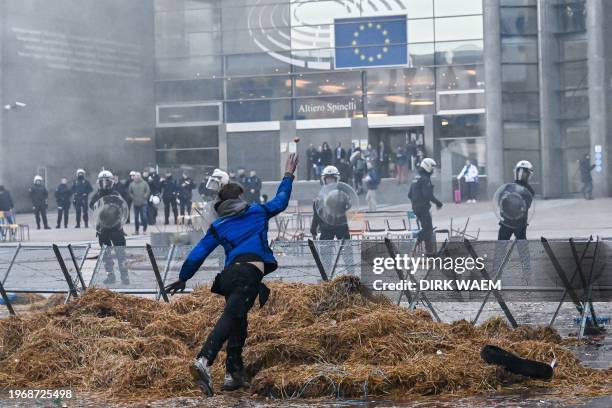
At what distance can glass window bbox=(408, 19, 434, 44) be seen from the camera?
36031 mm

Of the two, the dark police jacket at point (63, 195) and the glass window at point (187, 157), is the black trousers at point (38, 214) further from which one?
the glass window at point (187, 157)

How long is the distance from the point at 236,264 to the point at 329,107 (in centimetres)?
3046

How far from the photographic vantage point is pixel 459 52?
35594 millimetres

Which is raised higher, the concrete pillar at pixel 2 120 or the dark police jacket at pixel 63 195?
the concrete pillar at pixel 2 120

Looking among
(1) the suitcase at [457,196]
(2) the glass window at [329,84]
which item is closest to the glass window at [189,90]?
(2) the glass window at [329,84]

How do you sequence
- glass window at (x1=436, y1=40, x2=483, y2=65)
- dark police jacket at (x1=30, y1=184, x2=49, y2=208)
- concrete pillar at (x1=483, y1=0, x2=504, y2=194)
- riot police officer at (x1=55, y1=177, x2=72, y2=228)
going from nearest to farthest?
dark police jacket at (x1=30, y1=184, x2=49, y2=208) → riot police officer at (x1=55, y1=177, x2=72, y2=228) → concrete pillar at (x1=483, y1=0, x2=504, y2=194) → glass window at (x1=436, y1=40, x2=483, y2=65)

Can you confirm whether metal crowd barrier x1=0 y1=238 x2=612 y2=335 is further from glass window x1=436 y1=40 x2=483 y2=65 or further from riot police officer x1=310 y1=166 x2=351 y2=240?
glass window x1=436 y1=40 x2=483 y2=65

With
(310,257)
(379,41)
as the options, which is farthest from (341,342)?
(379,41)

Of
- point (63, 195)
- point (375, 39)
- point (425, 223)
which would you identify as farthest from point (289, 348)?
point (375, 39)

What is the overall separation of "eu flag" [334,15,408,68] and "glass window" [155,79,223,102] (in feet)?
15.9

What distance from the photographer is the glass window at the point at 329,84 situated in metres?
37.2

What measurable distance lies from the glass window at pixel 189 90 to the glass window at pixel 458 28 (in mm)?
7676

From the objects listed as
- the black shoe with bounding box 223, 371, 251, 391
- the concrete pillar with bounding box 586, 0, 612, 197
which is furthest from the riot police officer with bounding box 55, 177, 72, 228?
the black shoe with bounding box 223, 371, 251, 391

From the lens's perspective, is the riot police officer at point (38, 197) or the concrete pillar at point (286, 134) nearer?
the riot police officer at point (38, 197)
